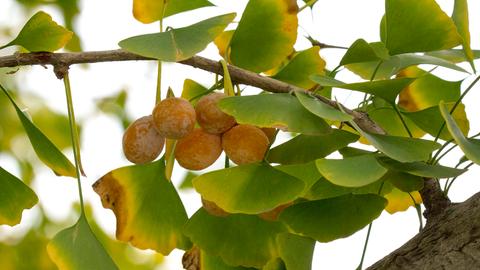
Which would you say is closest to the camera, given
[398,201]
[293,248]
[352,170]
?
[352,170]

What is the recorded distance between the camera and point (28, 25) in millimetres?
701

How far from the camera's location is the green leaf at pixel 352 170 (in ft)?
1.76

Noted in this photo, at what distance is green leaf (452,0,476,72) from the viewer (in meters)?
0.67

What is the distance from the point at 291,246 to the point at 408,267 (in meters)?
0.09

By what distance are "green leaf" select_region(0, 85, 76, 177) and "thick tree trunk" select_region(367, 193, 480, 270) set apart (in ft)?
0.93

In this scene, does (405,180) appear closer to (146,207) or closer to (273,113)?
(273,113)

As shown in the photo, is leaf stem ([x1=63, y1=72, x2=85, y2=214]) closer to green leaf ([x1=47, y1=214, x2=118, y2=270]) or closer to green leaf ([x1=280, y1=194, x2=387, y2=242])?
green leaf ([x1=47, y1=214, x2=118, y2=270])

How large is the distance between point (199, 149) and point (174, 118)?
0.04 meters

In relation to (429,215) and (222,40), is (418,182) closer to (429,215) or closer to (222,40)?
(429,215)

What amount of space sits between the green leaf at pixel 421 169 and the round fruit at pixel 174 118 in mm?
142

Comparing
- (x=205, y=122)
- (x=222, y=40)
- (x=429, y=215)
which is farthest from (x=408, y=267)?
(x=222, y=40)

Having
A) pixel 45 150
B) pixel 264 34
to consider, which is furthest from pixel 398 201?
pixel 45 150

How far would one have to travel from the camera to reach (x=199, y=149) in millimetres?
630

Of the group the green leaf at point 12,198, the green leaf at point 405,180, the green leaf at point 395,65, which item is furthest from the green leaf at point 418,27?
the green leaf at point 12,198
